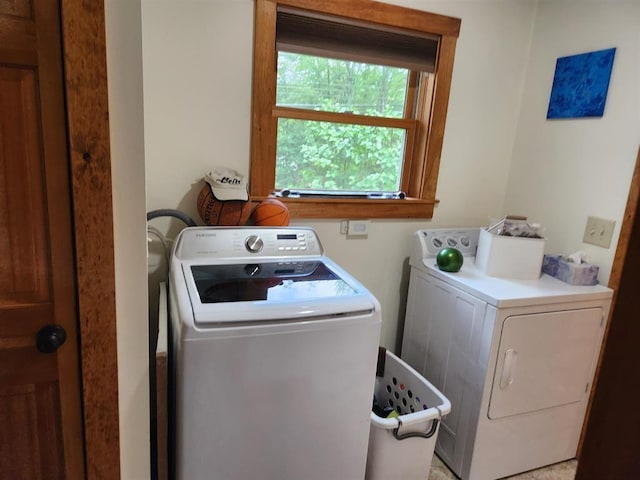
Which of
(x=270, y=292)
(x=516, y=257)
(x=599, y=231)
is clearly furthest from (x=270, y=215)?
(x=599, y=231)

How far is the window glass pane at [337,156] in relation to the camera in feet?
6.87

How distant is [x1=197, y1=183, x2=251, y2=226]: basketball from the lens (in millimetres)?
1763

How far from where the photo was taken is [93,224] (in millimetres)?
999

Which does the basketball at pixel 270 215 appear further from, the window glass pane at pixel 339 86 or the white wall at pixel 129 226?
the white wall at pixel 129 226

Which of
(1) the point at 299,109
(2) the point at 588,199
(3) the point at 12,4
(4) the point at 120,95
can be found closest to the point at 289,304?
(4) the point at 120,95

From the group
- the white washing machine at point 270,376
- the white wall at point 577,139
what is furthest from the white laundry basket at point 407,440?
the white wall at point 577,139

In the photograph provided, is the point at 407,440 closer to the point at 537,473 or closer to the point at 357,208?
the point at 537,473

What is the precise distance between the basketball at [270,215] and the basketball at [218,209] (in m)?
0.07

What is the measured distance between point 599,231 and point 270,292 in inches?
63.8

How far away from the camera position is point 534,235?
196cm

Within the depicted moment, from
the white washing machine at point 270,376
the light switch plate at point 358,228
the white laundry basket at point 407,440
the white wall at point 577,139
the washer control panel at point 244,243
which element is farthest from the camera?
the light switch plate at point 358,228

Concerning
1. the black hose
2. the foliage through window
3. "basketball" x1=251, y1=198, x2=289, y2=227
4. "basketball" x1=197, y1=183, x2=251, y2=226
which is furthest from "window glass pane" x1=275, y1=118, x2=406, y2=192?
the black hose

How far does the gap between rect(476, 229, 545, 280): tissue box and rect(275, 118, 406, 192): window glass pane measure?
2.27ft

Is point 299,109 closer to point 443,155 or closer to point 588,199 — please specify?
point 443,155
